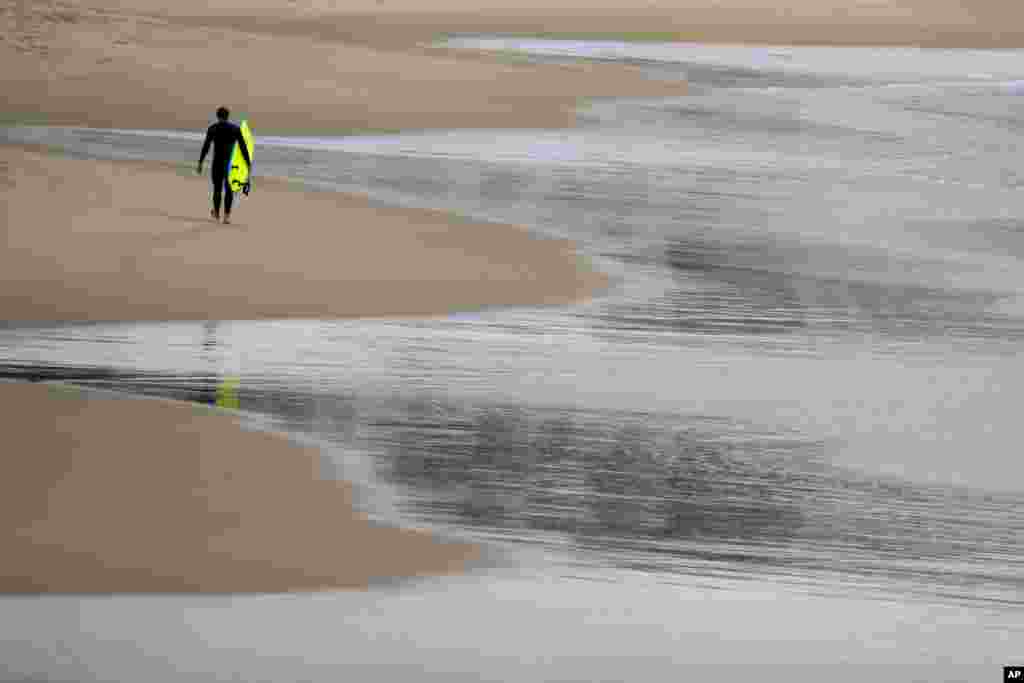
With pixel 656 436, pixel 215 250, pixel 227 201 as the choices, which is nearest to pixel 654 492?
pixel 656 436

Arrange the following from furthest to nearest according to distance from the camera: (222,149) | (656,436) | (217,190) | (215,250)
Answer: (217,190), (222,149), (215,250), (656,436)

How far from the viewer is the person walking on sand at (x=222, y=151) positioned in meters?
24.0

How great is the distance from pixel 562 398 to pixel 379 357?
1940 millimetres

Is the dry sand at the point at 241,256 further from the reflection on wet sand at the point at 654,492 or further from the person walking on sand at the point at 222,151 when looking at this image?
the reflection on wet sand at the point at 654,492

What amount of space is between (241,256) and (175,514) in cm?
978

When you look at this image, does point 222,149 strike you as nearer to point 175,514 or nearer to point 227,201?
point 227,201

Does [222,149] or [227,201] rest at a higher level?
[222,149]

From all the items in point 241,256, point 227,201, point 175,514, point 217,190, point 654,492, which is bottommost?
point 175,514

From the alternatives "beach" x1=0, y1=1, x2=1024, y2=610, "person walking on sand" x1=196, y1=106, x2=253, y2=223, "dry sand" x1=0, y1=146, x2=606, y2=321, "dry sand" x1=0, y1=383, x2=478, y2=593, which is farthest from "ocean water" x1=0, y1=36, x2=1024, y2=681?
"person walking on sand" x1=196, y1=106, x2=253, y2=223

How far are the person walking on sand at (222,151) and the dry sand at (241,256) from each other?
1.15ft

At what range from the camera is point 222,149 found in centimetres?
2434

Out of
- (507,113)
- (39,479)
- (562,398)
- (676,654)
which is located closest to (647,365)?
(562,398)

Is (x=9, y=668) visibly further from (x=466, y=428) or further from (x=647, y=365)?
(x=647, y=365)

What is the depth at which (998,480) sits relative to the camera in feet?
49.2
